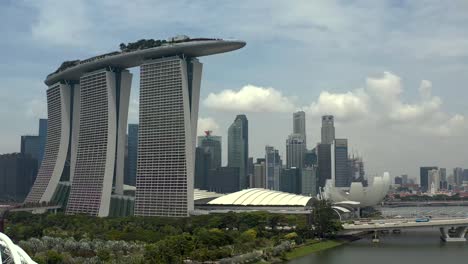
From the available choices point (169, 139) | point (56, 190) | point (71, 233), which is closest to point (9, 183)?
point (56, 190)

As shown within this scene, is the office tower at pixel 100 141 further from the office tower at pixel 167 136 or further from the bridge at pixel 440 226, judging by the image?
the bridge at pixel 440 226

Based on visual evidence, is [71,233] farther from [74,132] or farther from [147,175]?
[74,132]

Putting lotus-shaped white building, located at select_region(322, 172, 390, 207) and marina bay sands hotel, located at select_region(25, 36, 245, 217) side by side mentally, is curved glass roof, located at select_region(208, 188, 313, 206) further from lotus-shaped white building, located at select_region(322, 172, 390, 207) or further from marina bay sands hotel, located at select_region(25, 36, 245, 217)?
lotus-shaped white building, located at select_region(322, 172, 390, 207)

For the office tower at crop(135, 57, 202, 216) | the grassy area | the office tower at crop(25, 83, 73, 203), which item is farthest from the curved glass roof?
the office tower at crop(25, 83, 73, 203)

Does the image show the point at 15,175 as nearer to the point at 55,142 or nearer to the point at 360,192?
the point at 55,142

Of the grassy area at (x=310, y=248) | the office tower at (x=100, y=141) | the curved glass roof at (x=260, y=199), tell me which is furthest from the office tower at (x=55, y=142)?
the grassy area at (x=310, y=248)

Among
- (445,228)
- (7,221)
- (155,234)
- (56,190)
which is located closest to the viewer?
(155,234)
